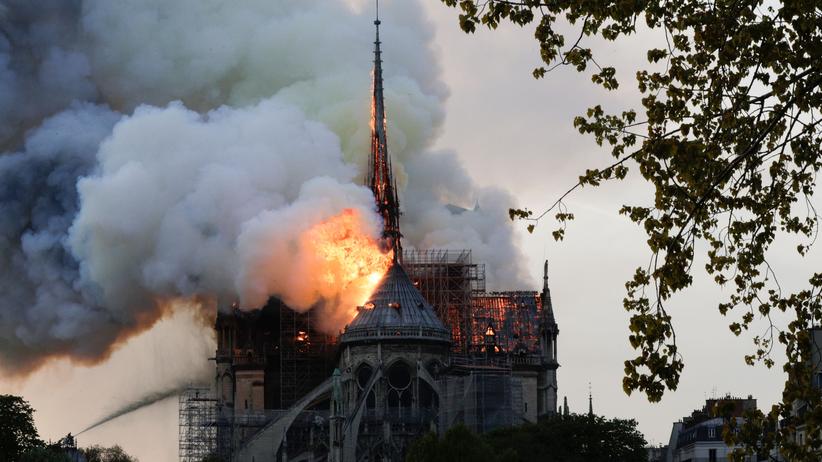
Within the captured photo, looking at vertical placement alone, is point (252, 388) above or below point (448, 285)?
below

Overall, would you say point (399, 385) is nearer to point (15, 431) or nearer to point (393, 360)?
point (393, 360)

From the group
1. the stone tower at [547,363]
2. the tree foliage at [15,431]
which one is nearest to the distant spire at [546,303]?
the stone tower at [547,363]

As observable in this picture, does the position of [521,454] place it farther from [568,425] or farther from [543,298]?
[543,298]

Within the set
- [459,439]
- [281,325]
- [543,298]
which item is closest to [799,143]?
[459,439]

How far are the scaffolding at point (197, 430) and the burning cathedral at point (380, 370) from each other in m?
0.17

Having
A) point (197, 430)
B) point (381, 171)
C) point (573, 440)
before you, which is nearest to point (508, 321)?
point (381, 171)

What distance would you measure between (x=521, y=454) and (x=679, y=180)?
96.5 meters

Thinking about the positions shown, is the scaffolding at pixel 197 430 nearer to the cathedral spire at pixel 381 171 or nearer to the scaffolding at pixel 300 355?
the scaffolding at pixel 300 355

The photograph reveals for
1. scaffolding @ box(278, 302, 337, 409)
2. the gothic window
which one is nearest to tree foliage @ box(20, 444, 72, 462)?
the gothic window

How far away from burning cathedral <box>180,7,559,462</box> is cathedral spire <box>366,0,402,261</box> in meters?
0.11

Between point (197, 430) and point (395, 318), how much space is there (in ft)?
61.7

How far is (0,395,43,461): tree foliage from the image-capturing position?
142625 mm

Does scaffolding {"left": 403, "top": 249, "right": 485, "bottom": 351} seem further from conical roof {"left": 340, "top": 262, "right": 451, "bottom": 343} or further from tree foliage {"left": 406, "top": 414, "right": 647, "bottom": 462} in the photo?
tree foliage {"left": 406, "top": 414, "right": 647, "bottom": 462}

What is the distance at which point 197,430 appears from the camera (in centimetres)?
17050
